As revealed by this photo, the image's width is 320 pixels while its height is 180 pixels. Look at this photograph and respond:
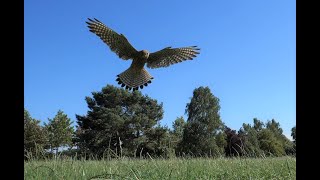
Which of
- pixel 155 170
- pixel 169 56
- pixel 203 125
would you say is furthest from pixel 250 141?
pixel 155 170

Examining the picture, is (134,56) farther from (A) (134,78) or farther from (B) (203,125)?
(B) (203,125)

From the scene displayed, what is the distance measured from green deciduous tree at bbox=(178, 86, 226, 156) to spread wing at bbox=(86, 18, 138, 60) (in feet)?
72.6

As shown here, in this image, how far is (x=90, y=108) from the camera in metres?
32.0

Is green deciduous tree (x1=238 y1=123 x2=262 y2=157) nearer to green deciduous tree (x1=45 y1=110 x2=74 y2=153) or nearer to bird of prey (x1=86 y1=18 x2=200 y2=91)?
bird of prey (x1=86 y1=18 x2=200 y2=91)

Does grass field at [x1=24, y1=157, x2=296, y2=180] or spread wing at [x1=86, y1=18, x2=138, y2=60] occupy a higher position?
spread wing at [x1=86, y1=18, x2=138, y2=60]

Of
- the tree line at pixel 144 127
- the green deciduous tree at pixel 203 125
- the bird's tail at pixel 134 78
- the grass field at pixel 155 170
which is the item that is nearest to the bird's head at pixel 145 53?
the bird's tail at pixel 134 78

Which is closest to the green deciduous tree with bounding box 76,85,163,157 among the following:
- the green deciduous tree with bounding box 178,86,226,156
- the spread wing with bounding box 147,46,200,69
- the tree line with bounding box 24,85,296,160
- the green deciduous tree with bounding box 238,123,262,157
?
the tree line with bounding box 24,85,296,160

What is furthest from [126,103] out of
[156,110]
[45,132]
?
[45,132]

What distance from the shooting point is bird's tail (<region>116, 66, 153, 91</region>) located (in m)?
7.66

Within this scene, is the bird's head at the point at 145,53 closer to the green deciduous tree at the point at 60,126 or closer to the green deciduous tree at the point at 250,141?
the green deciduous tree at the point at 250,141

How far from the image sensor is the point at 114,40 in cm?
784

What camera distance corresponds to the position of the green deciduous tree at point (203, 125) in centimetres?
3050
